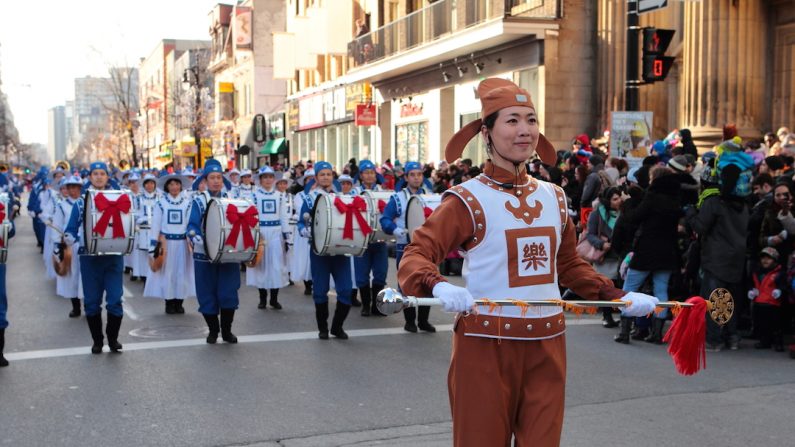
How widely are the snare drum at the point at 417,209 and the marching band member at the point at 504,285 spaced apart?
6.66m

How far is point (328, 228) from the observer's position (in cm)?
1025

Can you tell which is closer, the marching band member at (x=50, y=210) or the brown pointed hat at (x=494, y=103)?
the brown pointed hat at (x=494, y=103)

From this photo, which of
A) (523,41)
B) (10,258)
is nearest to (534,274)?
(10,258)

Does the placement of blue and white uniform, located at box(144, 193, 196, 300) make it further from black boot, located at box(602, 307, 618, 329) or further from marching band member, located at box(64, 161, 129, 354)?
black boot, located at box(602, 307, 618, 329)

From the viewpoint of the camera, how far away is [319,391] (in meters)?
7.66

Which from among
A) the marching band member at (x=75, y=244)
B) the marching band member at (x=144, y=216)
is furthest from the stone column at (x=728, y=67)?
the marching band member at (x=75, y=244)

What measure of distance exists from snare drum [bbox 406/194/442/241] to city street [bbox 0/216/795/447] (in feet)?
3.91

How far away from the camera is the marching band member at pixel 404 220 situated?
1059 centimetres

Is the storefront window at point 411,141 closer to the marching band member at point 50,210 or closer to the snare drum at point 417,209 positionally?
the marching band member at point 50,210

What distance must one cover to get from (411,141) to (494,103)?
28151 millimetres

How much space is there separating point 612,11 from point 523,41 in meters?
2.58

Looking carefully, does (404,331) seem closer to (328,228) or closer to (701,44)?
(328,228)

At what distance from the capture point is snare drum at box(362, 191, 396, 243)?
1119 cm

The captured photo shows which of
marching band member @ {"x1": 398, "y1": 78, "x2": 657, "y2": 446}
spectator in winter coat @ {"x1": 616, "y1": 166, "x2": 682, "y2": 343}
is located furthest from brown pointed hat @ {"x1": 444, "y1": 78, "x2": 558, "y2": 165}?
spectator in winter coat @ {"x1": 616, "y1": 166, "x2": 682, "y2": 343}
